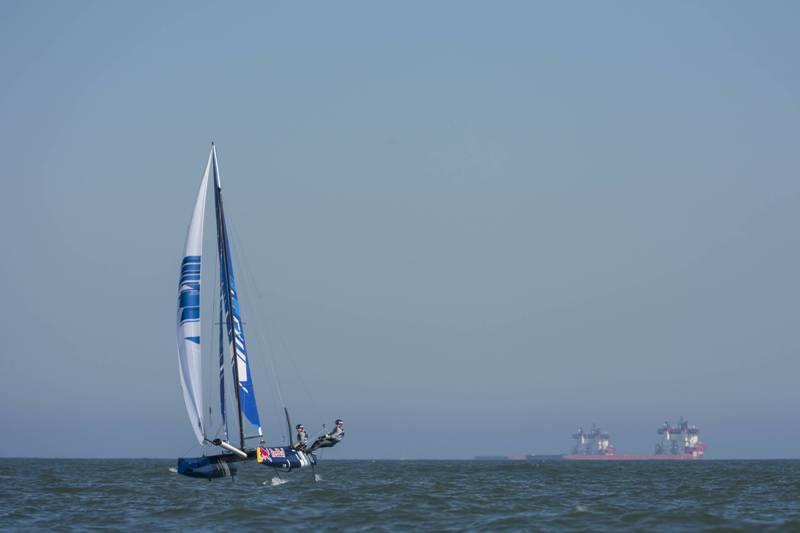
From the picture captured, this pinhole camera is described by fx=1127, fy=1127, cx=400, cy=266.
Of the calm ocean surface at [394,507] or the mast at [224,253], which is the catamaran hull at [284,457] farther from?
the mast at [224,253]

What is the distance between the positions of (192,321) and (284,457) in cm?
814

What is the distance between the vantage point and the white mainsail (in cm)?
5028

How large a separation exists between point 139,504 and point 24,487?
1902 cm

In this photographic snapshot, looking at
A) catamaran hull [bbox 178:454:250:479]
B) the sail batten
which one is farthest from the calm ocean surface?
the sail batten

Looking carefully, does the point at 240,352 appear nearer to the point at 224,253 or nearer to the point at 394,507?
the point at 224,253

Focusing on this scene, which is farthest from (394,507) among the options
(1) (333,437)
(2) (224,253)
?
(2) (224,253)

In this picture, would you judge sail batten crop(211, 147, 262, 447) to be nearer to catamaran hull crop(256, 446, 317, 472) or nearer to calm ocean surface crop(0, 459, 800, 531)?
catamaran hull crop(256, 446, 317, 472)

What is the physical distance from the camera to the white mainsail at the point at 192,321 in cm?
5028

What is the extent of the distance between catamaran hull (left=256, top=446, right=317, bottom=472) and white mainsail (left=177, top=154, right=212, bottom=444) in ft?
10.2

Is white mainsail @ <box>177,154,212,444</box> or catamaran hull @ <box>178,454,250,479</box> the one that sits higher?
white mainsail @ <box>177,154,212,444</box>

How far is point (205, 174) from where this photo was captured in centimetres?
5134

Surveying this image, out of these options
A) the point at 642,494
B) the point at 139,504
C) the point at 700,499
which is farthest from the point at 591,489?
the point at 139,504

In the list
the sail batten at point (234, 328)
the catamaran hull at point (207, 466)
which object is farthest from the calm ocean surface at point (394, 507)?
the sail batten at point (234, 328)

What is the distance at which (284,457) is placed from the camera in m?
53.5
